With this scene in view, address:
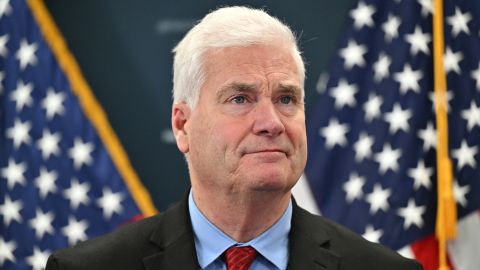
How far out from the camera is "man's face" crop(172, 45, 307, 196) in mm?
2152

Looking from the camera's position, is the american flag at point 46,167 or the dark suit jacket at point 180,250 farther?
the american flag at point 46,167

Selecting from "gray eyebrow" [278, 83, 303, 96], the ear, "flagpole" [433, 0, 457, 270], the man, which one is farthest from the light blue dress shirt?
"flagpole" [433, 0, 457, 270]

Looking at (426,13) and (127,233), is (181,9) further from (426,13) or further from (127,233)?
(127,233)

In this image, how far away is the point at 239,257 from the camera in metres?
2.23

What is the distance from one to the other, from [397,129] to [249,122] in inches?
80.5

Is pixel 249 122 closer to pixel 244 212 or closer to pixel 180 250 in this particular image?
pixel 244 212

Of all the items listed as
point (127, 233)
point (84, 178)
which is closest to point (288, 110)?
point (127, 233)

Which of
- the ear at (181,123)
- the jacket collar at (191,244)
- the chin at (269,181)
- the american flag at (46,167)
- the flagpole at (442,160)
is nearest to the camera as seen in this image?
the chin at (269,181)

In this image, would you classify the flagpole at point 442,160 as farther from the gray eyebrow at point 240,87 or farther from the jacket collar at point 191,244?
the gray eyebrow at point 240,87

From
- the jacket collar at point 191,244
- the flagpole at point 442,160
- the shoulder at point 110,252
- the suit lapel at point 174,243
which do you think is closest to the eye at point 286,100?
the jacket collar at point 191,244

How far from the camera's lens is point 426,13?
13.3 ft

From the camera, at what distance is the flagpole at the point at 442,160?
152 inches

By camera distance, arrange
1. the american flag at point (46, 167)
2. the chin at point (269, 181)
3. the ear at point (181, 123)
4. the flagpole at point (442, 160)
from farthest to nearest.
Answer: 1. the american flag at point (46, 167)
2. the flagpole at point (442, 160)
3. the ear at point (181, 123)
4. the chin at point (269, 181)

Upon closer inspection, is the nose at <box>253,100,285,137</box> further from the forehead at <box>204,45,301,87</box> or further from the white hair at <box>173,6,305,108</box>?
the white hair at <box>173,6,305,108</box>
